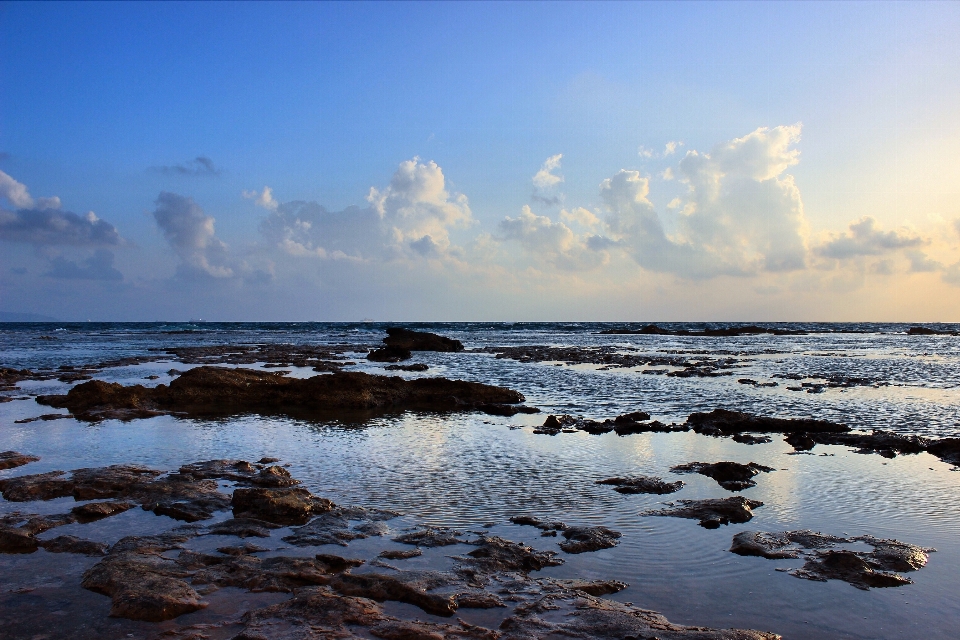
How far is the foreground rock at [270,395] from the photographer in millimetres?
20328

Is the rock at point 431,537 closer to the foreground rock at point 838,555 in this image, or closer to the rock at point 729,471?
the foreground rock at point 838,555

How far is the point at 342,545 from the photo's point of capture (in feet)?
25.8

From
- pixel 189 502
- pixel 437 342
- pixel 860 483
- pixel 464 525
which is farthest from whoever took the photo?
pixel 437 342

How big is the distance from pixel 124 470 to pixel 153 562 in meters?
5.33

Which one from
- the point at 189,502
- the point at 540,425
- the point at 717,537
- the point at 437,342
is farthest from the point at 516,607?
the point at 437,342

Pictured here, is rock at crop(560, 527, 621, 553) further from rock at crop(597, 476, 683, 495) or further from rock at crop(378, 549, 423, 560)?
rock at crop(597, 476, 683, 495)

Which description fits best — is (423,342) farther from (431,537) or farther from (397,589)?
(397,589)

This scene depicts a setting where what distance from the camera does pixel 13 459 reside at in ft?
40.6

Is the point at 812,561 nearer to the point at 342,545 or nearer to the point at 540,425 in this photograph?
the point at 342,545

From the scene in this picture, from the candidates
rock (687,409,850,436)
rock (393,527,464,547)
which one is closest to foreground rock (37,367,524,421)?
rock (687,409,850,436)

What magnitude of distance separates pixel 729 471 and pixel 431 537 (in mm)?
6601

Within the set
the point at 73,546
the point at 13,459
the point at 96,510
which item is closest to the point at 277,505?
the point at 73,546

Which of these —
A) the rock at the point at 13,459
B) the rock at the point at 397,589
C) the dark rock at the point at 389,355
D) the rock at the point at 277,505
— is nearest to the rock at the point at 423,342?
the dark rock at the point at 389,355

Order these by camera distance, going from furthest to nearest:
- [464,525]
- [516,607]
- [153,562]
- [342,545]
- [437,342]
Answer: [437,342]
[464,525]
[342,545]
[153,562]
[516,607]
